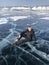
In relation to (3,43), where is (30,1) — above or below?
below

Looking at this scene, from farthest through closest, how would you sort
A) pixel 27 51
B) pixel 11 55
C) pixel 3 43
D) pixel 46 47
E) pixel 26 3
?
pixel 26 3 < pixel 3 43 < pixel 46 47 < pixel 27 51 < pixel 11 55

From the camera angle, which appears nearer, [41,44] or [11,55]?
[11,55]

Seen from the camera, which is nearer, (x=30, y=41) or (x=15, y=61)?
(x=15, y=61)

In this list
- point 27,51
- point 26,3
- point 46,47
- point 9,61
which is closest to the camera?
point 9,61

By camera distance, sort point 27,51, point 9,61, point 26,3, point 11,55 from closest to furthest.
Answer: point 9,61 < point 11,55 < point 27,51 < point 26,3

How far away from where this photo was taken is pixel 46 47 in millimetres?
11359

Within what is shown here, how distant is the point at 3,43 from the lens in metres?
12.1

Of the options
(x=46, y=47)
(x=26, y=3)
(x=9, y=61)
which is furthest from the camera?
(x=26, y=3)

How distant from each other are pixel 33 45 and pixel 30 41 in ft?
2.34

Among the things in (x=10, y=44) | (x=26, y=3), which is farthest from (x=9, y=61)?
(x=26, y=3)

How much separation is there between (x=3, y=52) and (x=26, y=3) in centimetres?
3812

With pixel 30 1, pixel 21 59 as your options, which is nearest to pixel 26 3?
pixel 30 1

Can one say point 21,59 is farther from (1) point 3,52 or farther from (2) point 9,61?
(1) point 3,52

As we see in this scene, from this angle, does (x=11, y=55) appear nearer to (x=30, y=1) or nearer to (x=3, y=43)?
(x=3, y=43)
